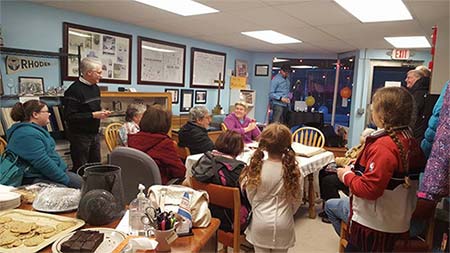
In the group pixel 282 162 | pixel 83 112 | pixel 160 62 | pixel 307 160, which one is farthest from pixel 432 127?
pixel 160 62

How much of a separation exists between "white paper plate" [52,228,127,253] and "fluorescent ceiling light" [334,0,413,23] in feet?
9.08

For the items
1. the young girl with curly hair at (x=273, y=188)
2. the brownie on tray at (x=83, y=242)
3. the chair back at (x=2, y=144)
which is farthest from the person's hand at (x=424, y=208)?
the chair back at (x=2, y=144)

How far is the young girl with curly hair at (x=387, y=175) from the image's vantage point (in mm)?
1559

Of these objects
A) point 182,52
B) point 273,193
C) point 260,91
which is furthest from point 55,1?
point 260,91

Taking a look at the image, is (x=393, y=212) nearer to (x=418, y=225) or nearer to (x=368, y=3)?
(x=418, y=225)

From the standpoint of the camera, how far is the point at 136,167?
213cm

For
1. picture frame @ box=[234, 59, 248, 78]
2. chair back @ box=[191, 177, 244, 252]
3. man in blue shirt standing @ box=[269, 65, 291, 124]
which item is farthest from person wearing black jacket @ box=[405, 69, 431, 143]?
picture frame @ box=[234, 59, 248, 78]

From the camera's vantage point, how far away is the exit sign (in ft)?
18.7

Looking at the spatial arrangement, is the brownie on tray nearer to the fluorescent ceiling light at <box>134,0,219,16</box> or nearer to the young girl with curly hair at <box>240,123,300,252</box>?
the young girl with curly hair at <box>240,123,300,252</box>

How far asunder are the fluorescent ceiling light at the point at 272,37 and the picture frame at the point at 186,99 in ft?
4.82

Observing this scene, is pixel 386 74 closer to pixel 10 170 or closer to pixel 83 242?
pixel 10 170

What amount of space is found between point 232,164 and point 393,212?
99cm

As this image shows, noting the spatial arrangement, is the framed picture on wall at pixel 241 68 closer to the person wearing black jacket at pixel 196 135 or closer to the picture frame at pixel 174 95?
the picture frame at pixel 174 95

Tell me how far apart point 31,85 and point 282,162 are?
9.87 feet
